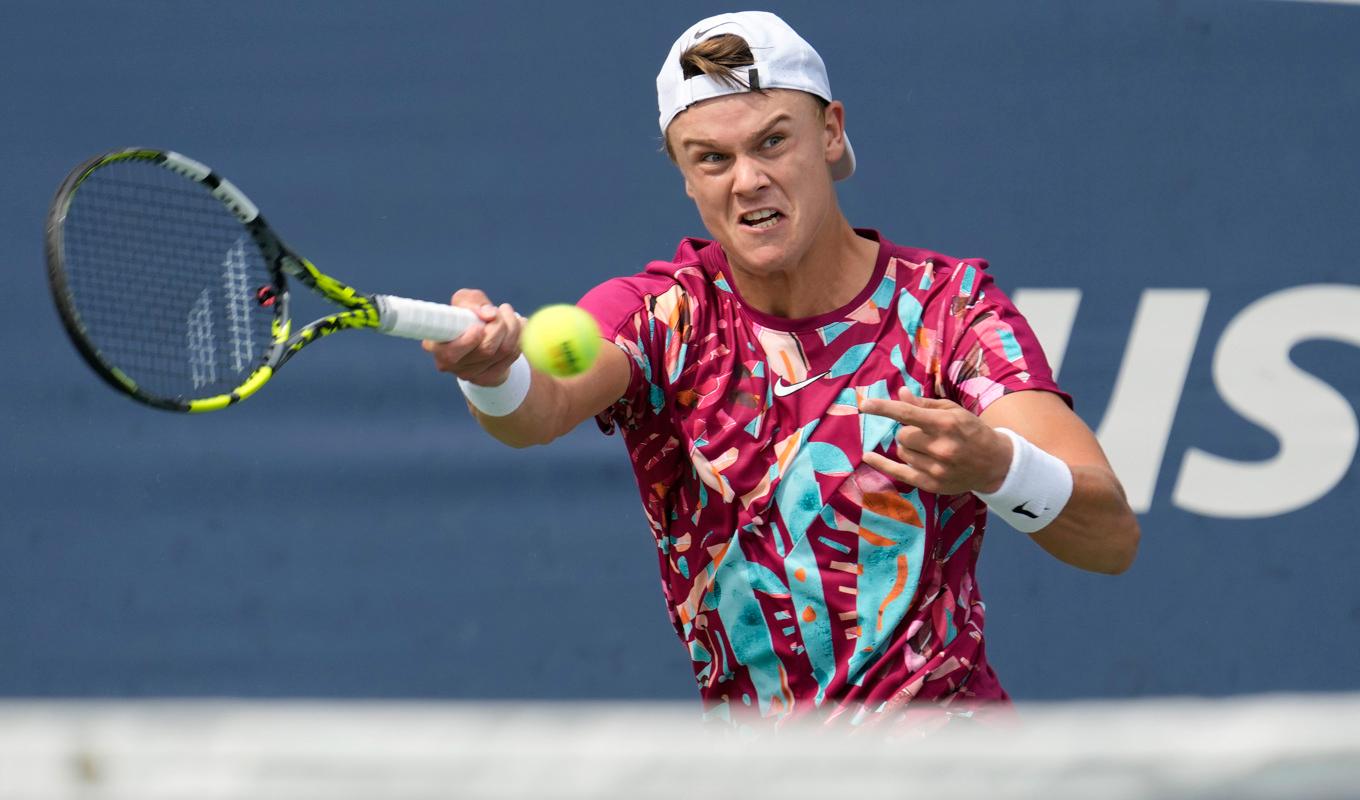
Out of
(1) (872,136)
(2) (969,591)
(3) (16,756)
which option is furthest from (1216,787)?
(1) (872,136)

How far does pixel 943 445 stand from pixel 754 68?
0.67 m

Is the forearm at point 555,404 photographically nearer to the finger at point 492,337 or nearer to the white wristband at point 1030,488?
the finger at point 492,337

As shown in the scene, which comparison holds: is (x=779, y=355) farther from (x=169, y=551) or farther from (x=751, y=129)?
(x=169, y=551)

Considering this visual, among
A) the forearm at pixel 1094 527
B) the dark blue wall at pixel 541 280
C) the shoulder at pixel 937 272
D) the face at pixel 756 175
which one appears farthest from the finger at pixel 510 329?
the dark blue wall at pixel 541 280

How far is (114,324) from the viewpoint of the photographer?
308cm

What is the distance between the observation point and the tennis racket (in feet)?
7.63

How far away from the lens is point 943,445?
224 cm

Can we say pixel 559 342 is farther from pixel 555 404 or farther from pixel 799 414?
pixel 799 414

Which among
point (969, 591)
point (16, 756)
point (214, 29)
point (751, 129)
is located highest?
point (214, 29)

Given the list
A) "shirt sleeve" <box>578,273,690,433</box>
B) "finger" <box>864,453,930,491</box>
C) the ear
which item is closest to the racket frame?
"shirt sleeve" <box>578,273,690,433</box>

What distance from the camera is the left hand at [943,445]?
2.22m

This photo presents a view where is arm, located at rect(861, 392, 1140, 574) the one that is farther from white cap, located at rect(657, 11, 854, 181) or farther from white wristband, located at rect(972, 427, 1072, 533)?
white cap, located at rect(657, 11, 854, 181)

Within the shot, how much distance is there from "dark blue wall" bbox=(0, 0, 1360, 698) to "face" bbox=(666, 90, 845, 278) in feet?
4.00

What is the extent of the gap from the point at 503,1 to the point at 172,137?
721 mm
